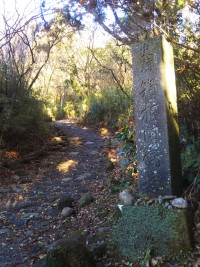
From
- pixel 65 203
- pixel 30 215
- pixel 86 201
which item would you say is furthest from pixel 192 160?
pixel 30 215

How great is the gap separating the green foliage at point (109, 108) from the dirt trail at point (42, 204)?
217 centimetres

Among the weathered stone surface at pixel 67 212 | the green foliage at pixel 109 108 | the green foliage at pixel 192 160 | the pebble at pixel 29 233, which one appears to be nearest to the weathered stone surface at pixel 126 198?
the green foliage at pixel 192 160

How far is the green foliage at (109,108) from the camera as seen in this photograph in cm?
1110

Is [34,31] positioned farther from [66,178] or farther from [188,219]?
[188,219]

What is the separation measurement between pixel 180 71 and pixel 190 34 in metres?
0.83

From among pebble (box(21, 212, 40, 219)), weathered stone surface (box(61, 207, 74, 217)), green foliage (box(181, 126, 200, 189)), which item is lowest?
pebble (box(21, 212, 40, 219))

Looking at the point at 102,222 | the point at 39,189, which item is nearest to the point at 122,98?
the point at 39,189

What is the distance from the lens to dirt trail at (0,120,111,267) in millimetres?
3816

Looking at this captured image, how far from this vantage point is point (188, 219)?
9.86ft

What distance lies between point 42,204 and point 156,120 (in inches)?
124

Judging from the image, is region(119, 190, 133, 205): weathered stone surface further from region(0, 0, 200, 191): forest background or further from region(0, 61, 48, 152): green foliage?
region(0, 61, 48, 152): green foliage

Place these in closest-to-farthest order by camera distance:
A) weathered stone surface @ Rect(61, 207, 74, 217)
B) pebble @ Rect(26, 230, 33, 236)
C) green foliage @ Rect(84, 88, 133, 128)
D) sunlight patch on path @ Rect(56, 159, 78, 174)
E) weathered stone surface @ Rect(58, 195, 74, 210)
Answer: pebble @ Rect(26, 230, 33, 236), weathered stone surface @ Rect(61, 207, 74, 217), weathered stone surface @ Rect(58, 195, 74, 210), sunlight patch on path @ Rect(56, 159, 78, 174), green foliage @ Rect(84, 88, 133, 128)

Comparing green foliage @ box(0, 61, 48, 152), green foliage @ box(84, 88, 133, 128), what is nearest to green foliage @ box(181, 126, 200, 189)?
green foliage @ box(0, 61, 48, 152)

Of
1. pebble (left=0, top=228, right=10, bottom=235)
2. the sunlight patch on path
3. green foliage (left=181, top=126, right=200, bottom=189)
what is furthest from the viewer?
the sunlight patch on path
